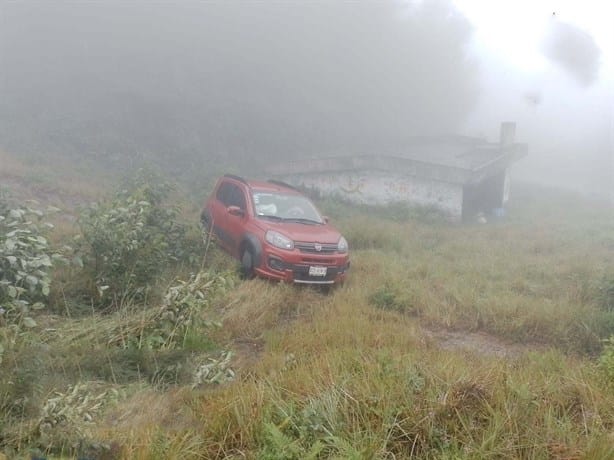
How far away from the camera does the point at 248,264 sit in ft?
24.8

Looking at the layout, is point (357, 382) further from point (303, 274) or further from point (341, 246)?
point (341, 246)

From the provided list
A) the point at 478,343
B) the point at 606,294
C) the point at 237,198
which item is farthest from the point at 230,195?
the point at 606,294

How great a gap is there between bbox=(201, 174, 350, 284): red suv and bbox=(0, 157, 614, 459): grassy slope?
0.40 m

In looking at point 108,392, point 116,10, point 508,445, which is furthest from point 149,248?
point 116,10

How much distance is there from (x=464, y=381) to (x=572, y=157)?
2004 inches

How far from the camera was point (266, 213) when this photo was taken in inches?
327

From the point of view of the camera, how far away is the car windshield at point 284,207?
8.39 meters

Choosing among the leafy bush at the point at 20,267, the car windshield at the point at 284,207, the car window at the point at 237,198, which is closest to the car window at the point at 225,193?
the car window at the point at 237,198

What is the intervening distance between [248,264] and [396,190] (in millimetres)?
10789

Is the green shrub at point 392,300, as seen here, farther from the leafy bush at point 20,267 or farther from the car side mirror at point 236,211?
the leafy bush at point 20,267

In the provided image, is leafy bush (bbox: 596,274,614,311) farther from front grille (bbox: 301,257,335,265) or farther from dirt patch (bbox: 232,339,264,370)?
dirt patch (bbox: 232,339,264,370)

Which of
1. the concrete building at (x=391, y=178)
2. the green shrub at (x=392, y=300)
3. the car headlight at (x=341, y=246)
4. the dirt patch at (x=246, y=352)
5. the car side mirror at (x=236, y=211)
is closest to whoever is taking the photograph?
the dirt patch at (x=246, y=352)

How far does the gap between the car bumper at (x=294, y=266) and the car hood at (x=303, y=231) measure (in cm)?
28

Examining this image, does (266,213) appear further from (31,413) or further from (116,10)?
(116,10)
